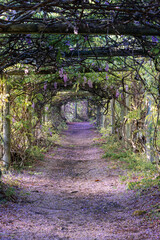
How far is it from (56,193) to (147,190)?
69.4 inches

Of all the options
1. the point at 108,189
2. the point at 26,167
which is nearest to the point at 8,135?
the point at 26,167

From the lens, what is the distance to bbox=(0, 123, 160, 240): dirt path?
3.10 metres

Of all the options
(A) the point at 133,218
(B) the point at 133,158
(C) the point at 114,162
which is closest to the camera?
(A) the point at 133,218

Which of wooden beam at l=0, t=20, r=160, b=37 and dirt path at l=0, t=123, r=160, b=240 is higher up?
wooden beam at l=0, t=20, r=160, b=37

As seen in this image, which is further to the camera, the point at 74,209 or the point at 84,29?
the point at 74,209

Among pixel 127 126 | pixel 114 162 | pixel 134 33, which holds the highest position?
pixel 134 33

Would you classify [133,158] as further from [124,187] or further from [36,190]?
[36,190]

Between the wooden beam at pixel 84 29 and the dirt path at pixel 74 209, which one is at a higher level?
the wooden beam at pixel 84 29

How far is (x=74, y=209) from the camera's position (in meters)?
→ 4.39

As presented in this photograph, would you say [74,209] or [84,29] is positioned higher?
[84,29]

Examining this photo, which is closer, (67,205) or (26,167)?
(67,205)

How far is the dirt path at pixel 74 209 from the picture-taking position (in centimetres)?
310

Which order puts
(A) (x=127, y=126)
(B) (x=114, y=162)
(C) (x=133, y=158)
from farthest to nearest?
1. (A) (x=127, y=126)
2. (B) (x=114, y=162)
3. (C) (x=133, y=158)

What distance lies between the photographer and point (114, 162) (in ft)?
27.2
